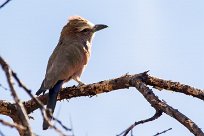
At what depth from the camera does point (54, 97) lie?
4.53m

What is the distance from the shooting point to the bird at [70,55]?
5186 mm

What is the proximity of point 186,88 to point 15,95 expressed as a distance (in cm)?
233

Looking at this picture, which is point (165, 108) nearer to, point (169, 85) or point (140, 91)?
point (140, 91)

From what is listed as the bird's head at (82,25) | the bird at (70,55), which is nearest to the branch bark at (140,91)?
the bird at (70,55)

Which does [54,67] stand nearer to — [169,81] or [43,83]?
[43,83]

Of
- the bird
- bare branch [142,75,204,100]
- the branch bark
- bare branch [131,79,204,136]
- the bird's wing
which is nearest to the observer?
bare branch [131,79,204,136]

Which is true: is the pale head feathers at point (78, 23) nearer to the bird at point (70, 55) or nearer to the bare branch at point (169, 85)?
the bird at point (70, 55)

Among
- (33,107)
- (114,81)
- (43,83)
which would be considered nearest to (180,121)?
(114,81)

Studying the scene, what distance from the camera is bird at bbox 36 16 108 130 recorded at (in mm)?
5186

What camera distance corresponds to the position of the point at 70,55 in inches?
231

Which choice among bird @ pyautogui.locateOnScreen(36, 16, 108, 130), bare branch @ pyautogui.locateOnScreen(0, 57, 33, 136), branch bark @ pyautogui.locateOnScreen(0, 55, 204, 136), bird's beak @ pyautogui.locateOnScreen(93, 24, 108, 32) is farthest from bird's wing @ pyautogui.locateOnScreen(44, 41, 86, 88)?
bare branch @ pyautogui.locateOnScreen(0, 57, 33, 136)

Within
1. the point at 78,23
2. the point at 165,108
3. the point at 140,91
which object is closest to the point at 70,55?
the point at 78,23

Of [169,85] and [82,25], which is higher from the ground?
[82,25]

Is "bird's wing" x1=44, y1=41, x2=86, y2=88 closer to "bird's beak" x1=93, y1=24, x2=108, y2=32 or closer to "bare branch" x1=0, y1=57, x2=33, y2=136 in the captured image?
"bird's beak" x1=93, y1=24, x2=108, y2=32
